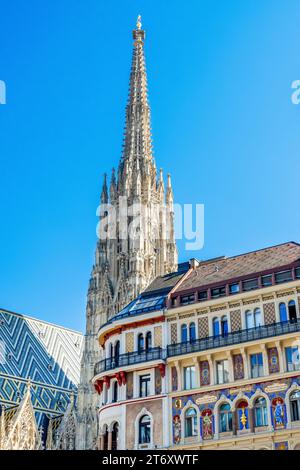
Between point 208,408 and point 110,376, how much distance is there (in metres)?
6.23

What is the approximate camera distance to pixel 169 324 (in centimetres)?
4238

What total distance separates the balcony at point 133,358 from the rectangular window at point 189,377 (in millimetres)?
1442

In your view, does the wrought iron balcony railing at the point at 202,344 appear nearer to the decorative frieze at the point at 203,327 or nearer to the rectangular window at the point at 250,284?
the decorative frieze at the point at 203,327

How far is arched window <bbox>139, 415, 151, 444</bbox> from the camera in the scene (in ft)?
131

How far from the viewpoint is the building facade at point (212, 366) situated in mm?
37906

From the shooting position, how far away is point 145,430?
131 ft

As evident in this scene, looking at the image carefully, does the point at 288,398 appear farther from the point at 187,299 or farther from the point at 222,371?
the point at 187,299

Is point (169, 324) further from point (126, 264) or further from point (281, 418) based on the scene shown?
point (126, 264)

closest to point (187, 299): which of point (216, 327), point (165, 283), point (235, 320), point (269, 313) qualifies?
point (216, 327)

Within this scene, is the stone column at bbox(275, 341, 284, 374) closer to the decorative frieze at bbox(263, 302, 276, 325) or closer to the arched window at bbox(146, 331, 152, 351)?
the decorative frieze at bbox(263, 302, 276, 325)

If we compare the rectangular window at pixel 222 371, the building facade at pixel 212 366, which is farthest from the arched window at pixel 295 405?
the rectangular window at pixel 222 371

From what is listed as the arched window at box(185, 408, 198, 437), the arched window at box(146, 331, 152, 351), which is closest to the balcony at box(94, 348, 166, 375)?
the arched window at box(146, 331, 152, 351)

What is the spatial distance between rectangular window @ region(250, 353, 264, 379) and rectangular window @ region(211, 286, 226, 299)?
4036 millimetres

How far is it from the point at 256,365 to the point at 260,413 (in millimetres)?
2480
